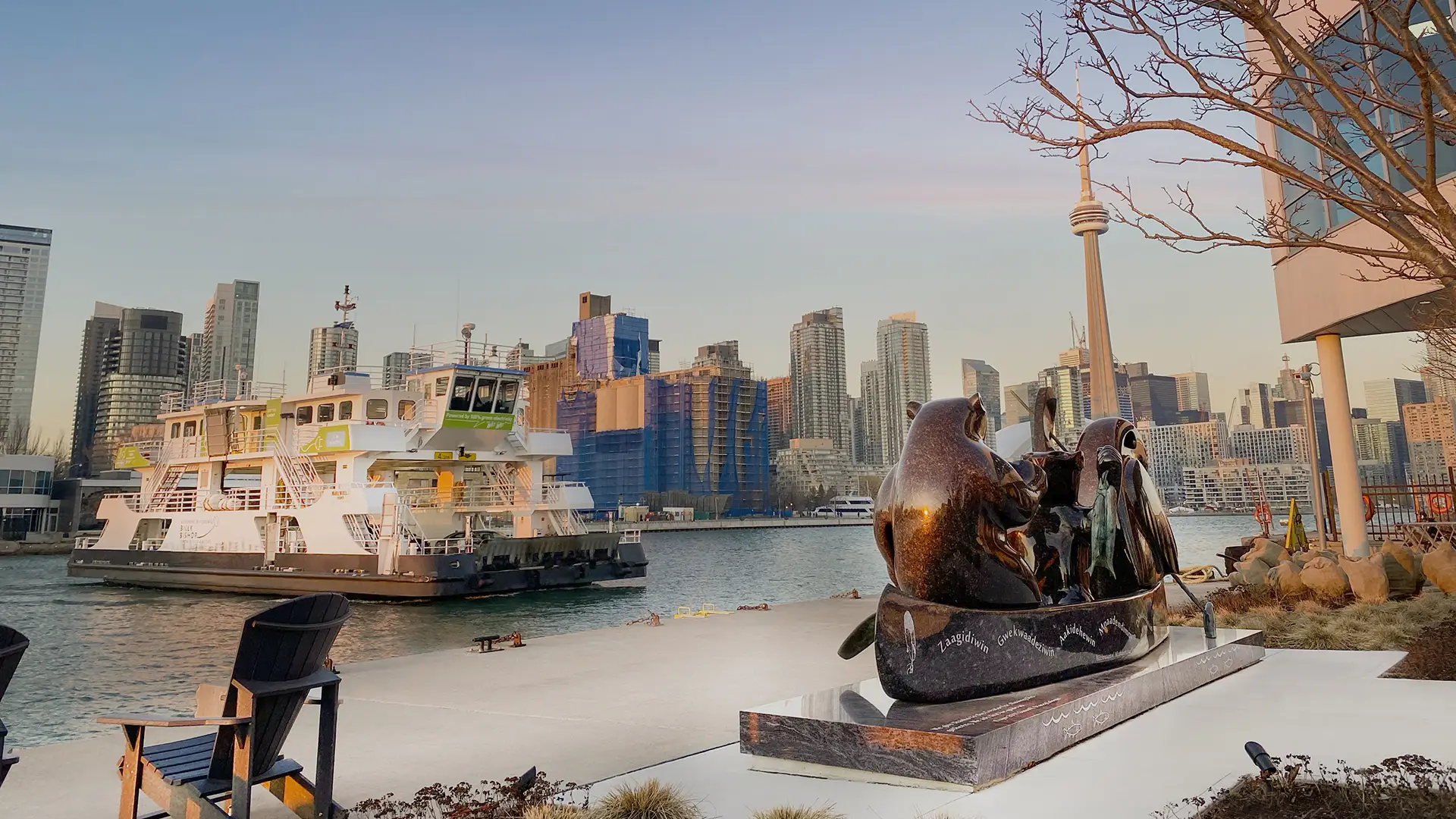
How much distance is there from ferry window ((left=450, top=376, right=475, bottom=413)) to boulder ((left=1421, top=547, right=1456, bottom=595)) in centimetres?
2219

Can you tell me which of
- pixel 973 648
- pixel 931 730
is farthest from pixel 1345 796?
pixel 973 648

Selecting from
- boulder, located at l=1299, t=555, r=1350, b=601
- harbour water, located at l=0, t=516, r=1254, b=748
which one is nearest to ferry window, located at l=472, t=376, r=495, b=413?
harbour water, located at l=0, t=516, r=1254, b=748

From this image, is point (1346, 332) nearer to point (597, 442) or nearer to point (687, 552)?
point (687, 552)

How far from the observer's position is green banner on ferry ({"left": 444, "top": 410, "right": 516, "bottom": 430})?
1008 inches

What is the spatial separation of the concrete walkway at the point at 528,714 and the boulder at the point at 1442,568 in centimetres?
745

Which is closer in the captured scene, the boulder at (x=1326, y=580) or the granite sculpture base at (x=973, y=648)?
the granite sculpture base at (x=973, y=648)

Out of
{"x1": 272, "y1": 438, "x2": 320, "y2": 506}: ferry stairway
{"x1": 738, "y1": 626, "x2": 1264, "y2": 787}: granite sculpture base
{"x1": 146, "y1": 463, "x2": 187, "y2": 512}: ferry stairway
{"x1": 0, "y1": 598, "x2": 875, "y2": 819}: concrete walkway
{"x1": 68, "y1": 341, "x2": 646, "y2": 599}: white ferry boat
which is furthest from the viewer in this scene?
{"x1": 146, "y1": 463, "x2": 187, "y2": 512}: ferry stairway

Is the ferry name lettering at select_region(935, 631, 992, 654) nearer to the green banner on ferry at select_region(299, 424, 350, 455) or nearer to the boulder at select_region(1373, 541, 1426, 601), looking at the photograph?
the boulder at select_region(1373, 541, 1426, 601)

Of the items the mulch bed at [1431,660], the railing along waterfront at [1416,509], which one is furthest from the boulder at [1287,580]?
the railing along waterfront at [1416,509]

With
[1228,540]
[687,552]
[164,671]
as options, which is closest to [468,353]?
[164,671]

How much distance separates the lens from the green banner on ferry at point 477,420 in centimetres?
2559

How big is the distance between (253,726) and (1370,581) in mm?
11939

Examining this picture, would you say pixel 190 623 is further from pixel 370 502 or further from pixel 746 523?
pixel 746 523

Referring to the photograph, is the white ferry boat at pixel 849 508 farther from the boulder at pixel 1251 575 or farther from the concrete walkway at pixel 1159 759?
the concrete walkway at pixel 1159 759
